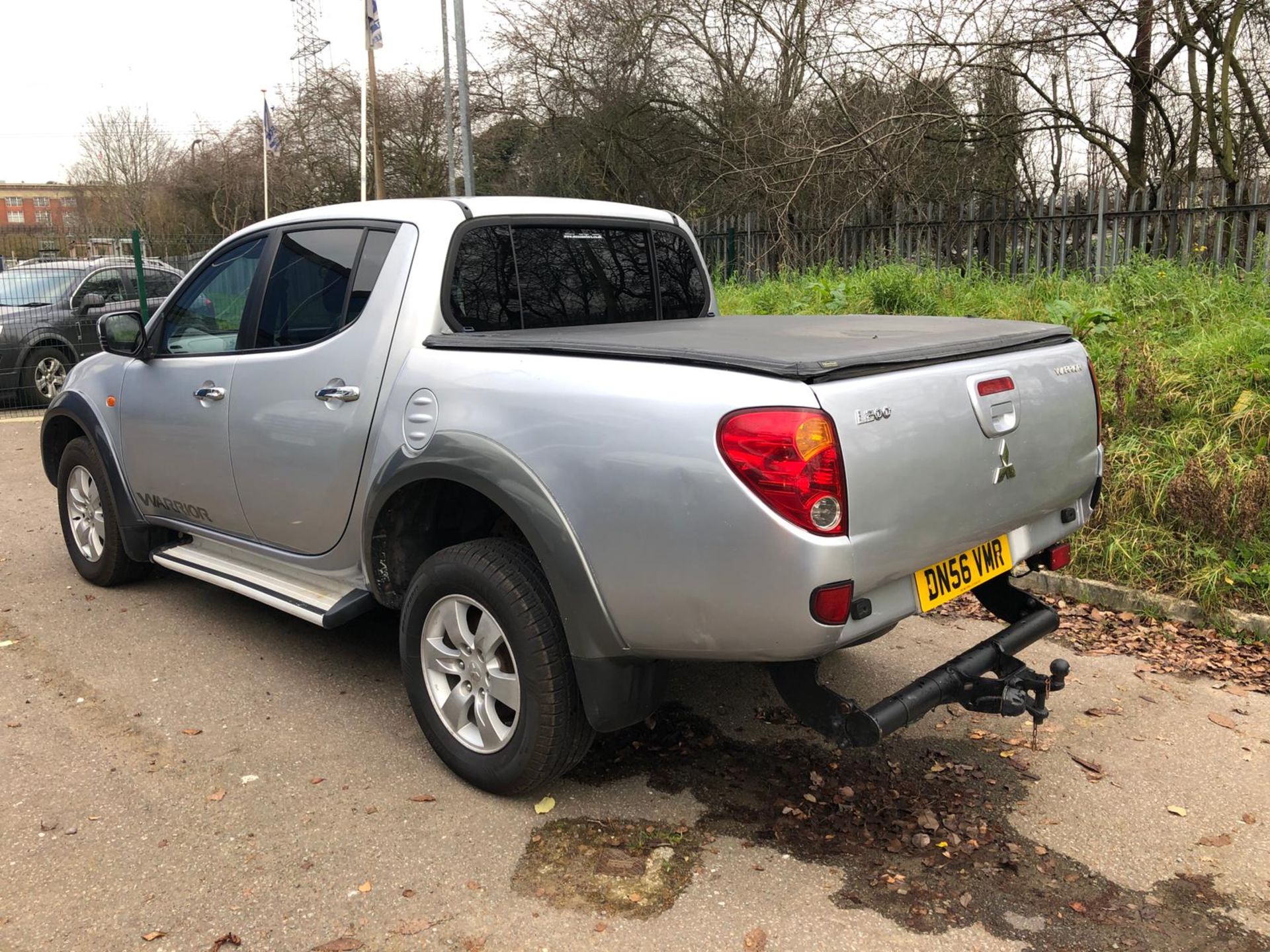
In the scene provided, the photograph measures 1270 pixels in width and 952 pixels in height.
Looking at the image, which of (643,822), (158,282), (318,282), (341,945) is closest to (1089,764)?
(643,822)

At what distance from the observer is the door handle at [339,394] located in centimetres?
352

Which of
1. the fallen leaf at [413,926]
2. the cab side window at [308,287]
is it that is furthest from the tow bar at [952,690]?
the cab side window at [308,287]

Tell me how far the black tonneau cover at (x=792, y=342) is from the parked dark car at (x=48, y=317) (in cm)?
989

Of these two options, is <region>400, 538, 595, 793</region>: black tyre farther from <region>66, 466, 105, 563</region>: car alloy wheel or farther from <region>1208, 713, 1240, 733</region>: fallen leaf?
<region>66, 466, 105, 563</region>: car alloy wheel

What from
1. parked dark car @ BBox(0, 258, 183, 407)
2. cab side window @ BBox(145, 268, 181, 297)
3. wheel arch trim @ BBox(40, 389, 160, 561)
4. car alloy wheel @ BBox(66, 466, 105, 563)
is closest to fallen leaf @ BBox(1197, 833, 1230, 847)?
wheel arch trim @ BBox(40, 389, 160, 561)

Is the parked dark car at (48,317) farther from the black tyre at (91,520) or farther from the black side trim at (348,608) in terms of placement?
the black side trim at (348,608)

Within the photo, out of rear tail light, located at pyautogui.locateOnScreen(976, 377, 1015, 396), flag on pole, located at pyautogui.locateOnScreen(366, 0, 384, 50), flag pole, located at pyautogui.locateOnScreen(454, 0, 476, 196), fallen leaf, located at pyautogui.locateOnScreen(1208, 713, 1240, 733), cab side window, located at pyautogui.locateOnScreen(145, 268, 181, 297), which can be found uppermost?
flag on pole, located at pyautogui.locateOnScreen(366, 0, 384, 50)

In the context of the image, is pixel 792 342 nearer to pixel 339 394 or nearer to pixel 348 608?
pixel 339 394

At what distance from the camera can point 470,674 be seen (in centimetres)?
322

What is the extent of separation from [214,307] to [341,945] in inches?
115

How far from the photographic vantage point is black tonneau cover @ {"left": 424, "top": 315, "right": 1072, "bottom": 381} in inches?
101

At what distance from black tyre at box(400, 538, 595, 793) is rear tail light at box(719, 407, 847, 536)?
86cm

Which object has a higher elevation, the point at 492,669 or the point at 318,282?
the point at 318,282

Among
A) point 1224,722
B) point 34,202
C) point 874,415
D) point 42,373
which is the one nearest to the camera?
point 874,415
